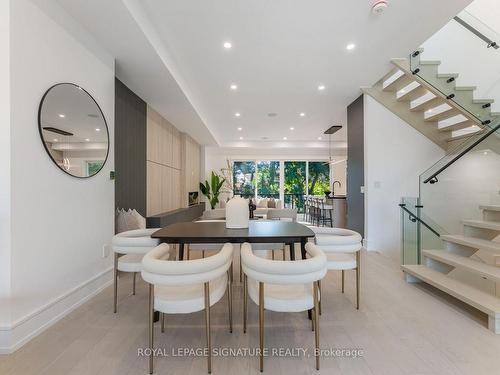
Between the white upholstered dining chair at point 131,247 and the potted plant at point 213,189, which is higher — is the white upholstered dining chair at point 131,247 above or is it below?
below

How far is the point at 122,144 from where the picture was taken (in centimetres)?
356

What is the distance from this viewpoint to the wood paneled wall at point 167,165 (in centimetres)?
482

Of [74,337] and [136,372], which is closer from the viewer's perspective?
[136,372]

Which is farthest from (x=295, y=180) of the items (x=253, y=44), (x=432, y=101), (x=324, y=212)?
(x=253, y=44)

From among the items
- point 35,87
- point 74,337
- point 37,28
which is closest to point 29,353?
point 74,337

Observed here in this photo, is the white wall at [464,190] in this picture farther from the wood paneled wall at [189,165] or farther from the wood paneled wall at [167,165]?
the wood paneled wall at [189,165]

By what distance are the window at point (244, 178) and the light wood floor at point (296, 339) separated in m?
7.67

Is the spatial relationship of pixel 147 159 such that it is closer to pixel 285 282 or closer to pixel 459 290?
pixel 285 282

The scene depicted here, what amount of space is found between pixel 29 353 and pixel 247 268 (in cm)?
164

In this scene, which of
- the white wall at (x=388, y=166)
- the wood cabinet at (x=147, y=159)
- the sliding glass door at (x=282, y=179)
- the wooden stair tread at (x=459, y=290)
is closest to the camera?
the wooden stair tread at (x=459, y=290)

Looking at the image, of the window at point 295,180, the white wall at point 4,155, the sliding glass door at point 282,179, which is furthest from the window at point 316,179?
the white wall at point 4,155

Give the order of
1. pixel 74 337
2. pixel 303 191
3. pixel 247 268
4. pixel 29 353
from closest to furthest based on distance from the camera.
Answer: pixel 247 268
pixel 29 353
pixel 74 337
pixel 303 191

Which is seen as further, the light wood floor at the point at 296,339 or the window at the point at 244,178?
the window at the point at 244,178

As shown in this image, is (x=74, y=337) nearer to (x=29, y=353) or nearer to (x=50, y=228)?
(x=29, y=353)
